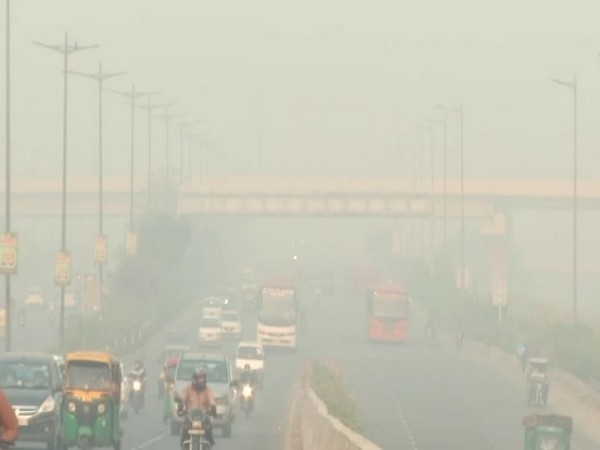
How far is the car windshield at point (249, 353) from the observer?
7244 centimetres

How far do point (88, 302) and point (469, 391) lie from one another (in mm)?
37140

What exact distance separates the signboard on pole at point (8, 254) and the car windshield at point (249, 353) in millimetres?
14511

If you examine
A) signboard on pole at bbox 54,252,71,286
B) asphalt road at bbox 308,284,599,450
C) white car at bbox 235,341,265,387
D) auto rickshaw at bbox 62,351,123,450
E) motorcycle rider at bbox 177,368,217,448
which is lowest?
asphalt road at bbox 308,284,599,450

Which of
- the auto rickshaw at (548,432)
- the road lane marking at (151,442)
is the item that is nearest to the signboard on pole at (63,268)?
the road lane marking at (151,442)

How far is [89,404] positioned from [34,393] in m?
1.27

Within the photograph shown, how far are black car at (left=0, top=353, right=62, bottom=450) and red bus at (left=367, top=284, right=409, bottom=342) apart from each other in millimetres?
63017

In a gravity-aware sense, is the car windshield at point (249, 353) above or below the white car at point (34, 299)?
above

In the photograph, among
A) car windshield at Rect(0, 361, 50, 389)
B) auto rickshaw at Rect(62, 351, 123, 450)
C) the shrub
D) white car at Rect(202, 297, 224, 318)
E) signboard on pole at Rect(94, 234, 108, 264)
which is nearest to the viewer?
car windshield at Rect(0, 361, 50, 389)

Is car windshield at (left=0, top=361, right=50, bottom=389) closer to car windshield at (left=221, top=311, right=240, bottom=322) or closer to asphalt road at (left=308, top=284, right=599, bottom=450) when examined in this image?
asphalt road at (left=308, top=284, right=599, bottom=450)

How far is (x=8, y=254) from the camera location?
5941cm

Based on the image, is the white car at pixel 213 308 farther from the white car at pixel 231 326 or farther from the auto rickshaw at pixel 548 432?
the auto rickshaw at pixel 548 432

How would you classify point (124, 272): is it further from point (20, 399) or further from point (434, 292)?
point (20, 399)

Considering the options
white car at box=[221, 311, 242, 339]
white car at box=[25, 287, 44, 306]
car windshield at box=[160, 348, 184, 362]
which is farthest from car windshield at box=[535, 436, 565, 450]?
white car at box=[25, 287, 44, 306]

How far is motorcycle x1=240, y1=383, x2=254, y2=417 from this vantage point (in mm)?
54406
